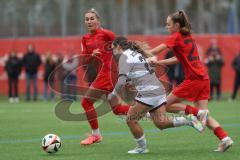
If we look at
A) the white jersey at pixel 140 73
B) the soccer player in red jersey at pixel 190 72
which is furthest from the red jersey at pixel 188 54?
the white jersey at pixel 140 73

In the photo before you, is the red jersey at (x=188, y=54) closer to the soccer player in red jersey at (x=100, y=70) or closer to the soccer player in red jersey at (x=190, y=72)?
the soccer player in red jersey at (x=190, y=72)

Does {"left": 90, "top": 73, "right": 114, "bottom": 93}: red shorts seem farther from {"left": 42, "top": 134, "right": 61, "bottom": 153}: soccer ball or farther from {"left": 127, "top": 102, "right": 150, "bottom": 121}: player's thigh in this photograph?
{"left": 42, "top": 134, "right": 61, "bottom": 153}: soccer ball

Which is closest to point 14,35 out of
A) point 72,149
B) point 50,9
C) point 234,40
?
point 50,9

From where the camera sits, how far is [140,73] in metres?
10.8

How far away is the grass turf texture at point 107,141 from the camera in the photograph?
10.7 metres

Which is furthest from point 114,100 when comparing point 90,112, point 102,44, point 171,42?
point 171,42

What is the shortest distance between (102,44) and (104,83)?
2.35ft

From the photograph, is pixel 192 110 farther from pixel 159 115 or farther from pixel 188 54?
pixel 188 54

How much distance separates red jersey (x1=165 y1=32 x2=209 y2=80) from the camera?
10937 mm

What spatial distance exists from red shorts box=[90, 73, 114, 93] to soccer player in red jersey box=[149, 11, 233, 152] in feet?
5.98

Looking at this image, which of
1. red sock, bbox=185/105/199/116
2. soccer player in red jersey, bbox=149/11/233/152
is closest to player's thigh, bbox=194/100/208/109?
soccer player in red jersey, bbox=149/11/233/152

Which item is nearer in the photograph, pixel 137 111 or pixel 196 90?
pixel 137 111

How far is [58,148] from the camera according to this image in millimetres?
11000

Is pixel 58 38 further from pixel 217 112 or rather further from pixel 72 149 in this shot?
pixel 72 149
